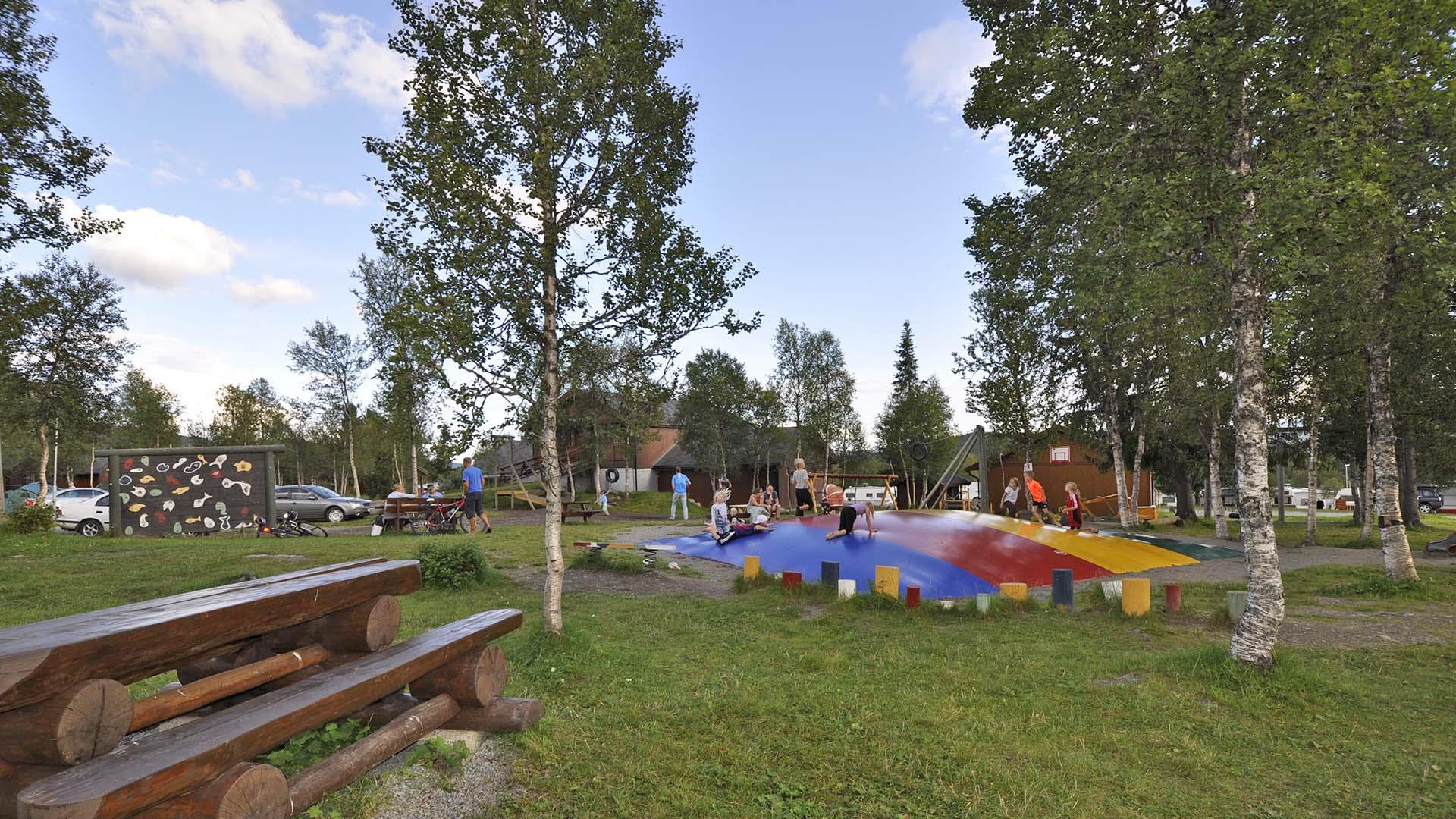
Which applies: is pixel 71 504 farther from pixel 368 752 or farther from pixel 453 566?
pixel 368 752

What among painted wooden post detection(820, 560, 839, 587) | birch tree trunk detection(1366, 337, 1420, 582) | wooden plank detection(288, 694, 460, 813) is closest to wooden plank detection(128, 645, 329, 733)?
wooden plank detection(288, 694, 460, 813)

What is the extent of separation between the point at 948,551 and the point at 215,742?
1273 cm

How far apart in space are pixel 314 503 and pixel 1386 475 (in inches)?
1279

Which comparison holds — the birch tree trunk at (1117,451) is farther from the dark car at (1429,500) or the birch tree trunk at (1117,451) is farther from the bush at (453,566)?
the dark car at (1429,500)

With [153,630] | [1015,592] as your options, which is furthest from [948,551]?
[153,630]

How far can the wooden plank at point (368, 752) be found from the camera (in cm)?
349

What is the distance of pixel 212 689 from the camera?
358 cm

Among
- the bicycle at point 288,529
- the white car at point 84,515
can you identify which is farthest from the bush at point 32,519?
the bicycle at point 288,529

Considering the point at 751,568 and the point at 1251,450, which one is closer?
the point at 1251,450

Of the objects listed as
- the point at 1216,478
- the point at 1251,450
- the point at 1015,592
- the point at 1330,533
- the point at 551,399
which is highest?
the point at 551,399

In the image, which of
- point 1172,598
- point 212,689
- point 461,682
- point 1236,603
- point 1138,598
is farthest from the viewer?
point 1172,598

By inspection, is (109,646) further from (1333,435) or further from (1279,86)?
(1333,435)

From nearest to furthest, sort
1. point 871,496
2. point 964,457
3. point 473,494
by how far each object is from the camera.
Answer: point 473,494
point 964,457
point 871,496

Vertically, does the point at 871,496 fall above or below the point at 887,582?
below
